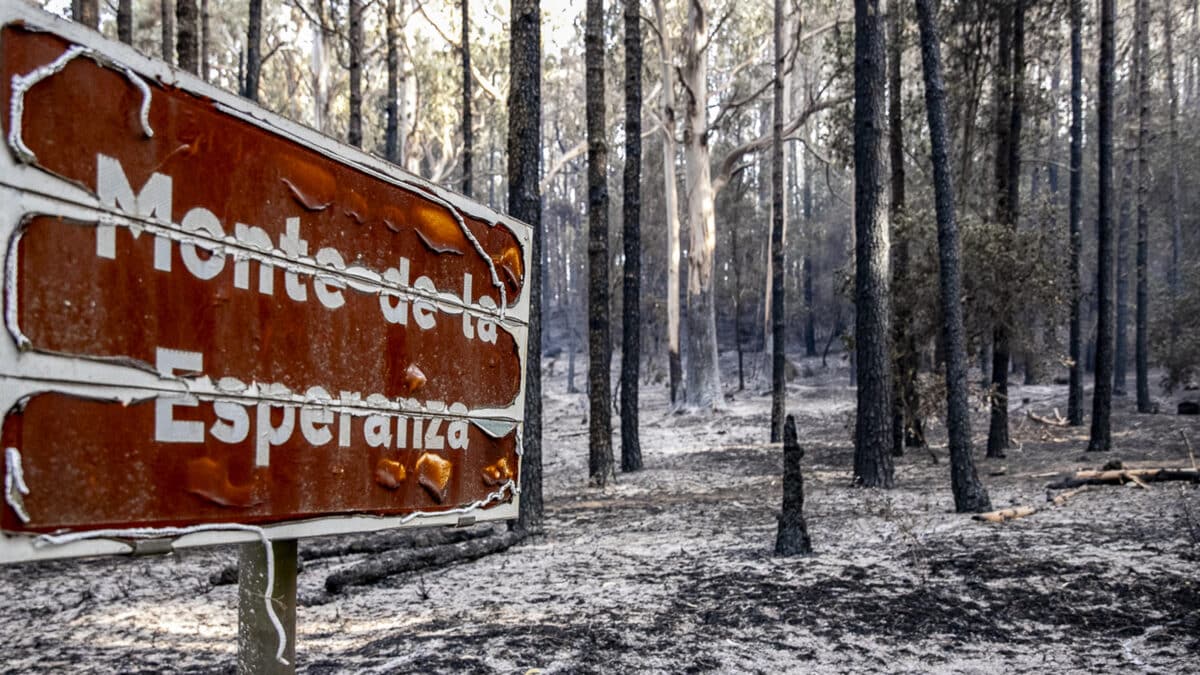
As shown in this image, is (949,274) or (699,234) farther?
(699,234)

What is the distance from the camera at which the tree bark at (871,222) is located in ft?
34.7

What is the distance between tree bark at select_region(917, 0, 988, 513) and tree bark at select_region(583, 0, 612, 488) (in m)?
4.01

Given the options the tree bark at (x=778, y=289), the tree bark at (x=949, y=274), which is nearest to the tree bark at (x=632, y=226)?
the tree bark at (x=778, y=289)

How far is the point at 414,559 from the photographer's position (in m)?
7.48

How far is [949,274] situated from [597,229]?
4.72 m

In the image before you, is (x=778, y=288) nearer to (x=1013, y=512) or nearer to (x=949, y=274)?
(x=949, y=274)

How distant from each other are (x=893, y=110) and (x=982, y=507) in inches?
308

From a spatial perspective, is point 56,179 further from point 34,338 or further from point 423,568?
point 423,568

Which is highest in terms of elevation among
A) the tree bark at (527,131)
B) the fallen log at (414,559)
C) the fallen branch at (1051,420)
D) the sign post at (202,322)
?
the tree bark at (527,131)

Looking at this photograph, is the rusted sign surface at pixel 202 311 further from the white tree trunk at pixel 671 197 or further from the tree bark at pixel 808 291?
the tree bark at pixel 808 291

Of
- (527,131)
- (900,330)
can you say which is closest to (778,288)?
(900,330)

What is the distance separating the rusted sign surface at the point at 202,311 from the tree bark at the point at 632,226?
1106cm

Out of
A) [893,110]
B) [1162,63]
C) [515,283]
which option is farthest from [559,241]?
[515,283]

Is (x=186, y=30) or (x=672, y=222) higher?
(x=672, y=222)
